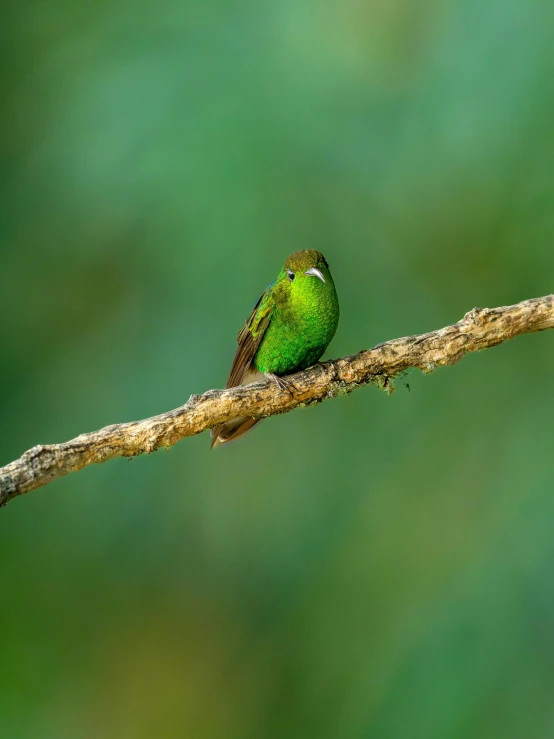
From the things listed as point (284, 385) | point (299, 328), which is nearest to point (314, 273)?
point (299, 328)

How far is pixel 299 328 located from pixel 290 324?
5 centimetres

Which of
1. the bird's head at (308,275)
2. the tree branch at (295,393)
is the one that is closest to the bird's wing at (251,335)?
the bird's head at (308,275)

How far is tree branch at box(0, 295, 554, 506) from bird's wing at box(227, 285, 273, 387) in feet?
1.20

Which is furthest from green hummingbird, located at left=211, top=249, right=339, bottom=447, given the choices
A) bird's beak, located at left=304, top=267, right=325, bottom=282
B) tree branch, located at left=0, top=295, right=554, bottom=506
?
tree branch, located at left=0, top=295, right=554, bottom=506

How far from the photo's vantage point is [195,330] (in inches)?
197

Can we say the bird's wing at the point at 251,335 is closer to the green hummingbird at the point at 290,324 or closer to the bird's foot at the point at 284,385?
the green hummingbird at the point at 290,324

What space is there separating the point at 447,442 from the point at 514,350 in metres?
0.67

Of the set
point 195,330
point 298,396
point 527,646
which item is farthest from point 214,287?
point 527,646

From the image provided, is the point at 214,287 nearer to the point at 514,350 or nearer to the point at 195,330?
the point at 195,330

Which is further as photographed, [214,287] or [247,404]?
[214,287]

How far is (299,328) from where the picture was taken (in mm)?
3451

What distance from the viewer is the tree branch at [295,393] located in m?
2.62

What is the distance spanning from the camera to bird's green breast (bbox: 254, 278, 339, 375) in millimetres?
3412

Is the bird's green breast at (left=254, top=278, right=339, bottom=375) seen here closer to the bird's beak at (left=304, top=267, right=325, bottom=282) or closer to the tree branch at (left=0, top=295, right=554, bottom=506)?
the bird's beak at (left=304, top=267, right=325, bottom=282)
